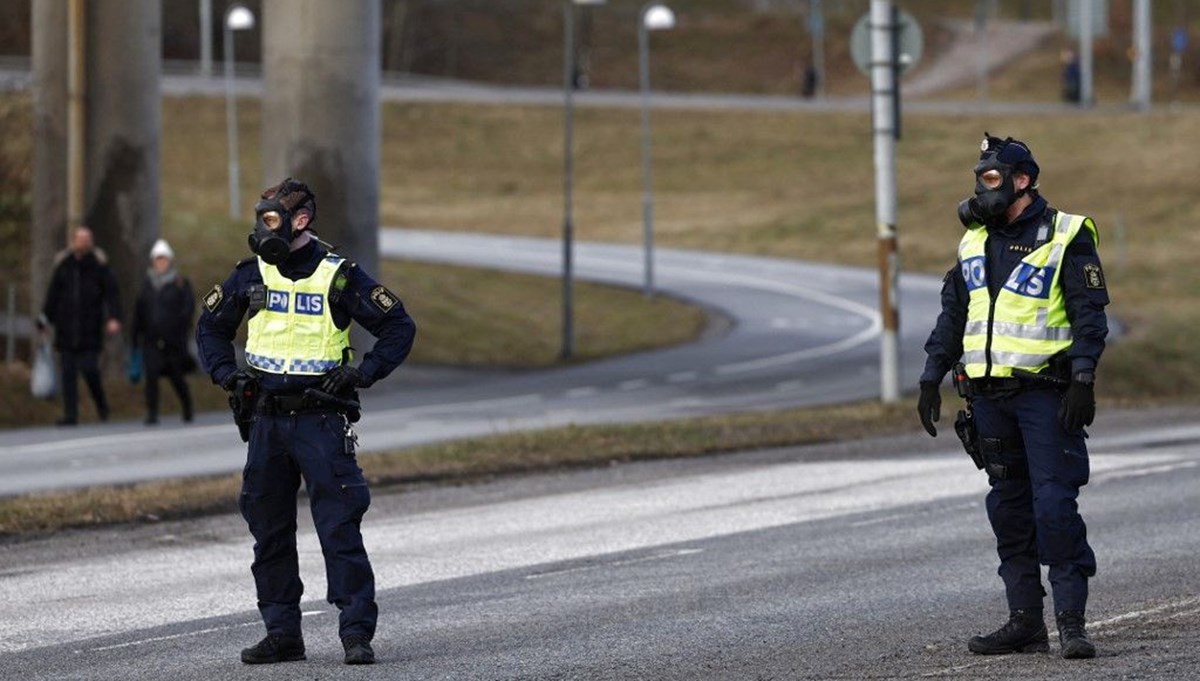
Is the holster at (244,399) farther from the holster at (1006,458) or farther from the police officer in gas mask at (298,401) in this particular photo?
the holster at (1006,458)

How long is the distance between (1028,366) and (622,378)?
23566mm

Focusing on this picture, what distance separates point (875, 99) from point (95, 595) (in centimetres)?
1366

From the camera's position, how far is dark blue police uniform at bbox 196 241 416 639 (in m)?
9.19

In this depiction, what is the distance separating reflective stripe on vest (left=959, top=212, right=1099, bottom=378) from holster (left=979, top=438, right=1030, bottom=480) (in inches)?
11.0

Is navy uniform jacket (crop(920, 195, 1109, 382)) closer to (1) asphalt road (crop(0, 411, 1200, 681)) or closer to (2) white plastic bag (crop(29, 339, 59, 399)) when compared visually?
(1) asphalt road (crop(0, 411, 1200, 681))

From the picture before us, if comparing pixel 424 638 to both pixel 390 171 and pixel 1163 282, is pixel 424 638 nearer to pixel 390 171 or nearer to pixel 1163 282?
pixel 1163 282

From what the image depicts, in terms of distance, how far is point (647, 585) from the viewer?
11742mm

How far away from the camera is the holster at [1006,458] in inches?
362

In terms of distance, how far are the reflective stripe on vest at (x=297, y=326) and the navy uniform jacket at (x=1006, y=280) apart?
2.35m

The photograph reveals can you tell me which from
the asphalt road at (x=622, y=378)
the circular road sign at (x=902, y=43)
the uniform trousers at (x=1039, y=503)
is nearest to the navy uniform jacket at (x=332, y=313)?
the uniform trousers at (x=1039, y=503)

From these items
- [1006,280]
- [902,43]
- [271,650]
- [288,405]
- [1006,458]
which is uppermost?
[902,43]

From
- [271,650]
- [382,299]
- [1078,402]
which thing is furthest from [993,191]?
[271,650]

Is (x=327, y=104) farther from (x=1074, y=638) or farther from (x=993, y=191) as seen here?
(x=1074, y=638)

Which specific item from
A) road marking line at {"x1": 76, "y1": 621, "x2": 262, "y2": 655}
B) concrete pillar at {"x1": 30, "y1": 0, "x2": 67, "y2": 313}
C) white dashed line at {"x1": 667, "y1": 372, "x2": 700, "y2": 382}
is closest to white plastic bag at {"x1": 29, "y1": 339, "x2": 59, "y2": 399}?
concrete pillar at {"x1": 30, "y1": 0, "x2": 67, "y2": 313}
